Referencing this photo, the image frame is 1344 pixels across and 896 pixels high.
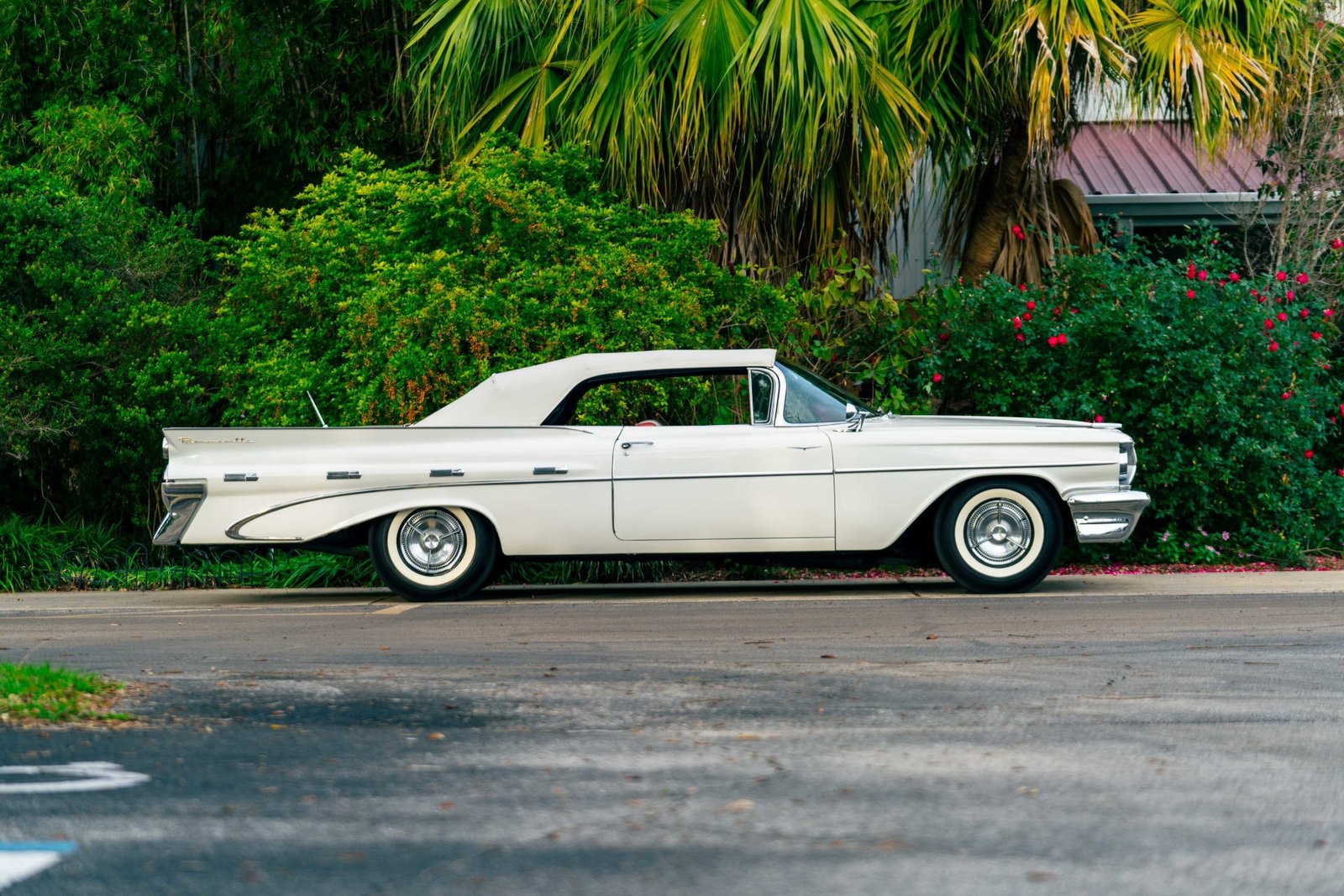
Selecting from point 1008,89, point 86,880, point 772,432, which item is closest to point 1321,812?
point 86,880

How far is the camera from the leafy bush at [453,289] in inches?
458

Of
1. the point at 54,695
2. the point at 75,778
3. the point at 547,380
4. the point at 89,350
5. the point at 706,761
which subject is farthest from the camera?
the point at 89,350

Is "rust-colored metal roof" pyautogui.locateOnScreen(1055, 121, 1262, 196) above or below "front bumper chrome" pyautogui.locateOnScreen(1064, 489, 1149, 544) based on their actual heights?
above

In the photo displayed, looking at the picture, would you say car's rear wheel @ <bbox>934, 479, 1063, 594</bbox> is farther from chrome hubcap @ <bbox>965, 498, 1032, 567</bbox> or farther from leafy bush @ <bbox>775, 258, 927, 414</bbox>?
leafy bush @ <bbox>775, 258, 927, 414</bbox>

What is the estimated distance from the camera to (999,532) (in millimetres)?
9992

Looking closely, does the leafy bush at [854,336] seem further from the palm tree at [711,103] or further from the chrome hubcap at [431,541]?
the chrome hubcap at [431,541]

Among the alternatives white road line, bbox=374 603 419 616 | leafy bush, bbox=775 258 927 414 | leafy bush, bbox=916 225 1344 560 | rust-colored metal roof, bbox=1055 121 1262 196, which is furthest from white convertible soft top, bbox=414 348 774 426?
rust-colored metal roof, bbox=1055 121 1262 196

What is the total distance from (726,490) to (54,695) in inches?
187

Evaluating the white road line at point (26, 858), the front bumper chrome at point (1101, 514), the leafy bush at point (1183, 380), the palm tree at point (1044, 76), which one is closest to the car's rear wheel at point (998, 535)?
the front bumper chrome at point (1101, 514)

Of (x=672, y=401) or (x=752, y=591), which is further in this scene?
(x=672, y=401)

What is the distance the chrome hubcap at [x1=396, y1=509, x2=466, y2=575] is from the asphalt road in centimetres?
166

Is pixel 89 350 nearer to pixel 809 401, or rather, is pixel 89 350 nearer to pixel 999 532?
pixel 809 401

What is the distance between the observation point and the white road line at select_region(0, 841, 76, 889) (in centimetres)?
383

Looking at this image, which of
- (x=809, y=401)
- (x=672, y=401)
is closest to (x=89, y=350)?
(x=672, y=401)
